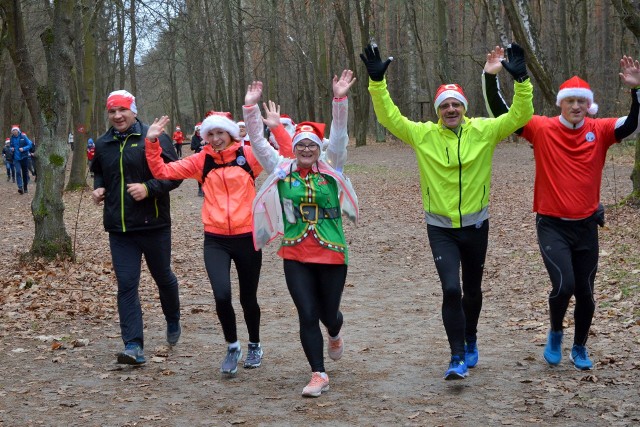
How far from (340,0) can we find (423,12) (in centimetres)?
1819

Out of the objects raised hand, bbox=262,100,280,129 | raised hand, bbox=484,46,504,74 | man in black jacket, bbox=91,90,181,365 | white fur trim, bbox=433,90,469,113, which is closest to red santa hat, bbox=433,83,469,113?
white fur trim, bbox=433,90,469,113

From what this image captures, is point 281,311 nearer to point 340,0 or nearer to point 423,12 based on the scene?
point 340,0

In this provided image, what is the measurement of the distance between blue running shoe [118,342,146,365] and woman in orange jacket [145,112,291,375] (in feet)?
2.52

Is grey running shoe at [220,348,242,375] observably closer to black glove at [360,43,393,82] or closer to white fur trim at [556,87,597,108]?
black glove at [360,43,393,82]

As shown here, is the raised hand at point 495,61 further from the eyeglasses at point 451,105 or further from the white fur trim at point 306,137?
the white fur trim at point 306,137

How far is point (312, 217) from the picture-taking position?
5887mm

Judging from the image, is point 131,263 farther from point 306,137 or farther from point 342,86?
point 342,86

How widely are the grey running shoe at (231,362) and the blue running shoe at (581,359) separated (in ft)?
8.43

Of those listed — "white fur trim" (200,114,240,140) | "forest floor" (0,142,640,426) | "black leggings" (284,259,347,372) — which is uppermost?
"white fur trim" (200,114,240,140)

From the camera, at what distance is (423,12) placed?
2147 inches

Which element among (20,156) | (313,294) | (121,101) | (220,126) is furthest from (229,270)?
(20,156)

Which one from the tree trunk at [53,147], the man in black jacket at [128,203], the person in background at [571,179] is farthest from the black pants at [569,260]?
the tree trunk at [53,147]

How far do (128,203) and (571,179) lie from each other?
3444mm

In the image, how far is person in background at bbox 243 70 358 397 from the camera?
5832 mm
